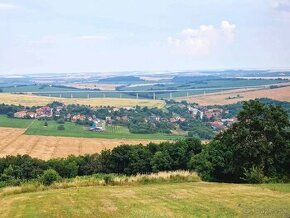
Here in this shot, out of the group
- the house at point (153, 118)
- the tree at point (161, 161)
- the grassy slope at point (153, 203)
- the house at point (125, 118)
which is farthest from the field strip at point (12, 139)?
the grassy slope at point (153, 203)

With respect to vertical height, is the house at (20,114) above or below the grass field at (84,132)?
above

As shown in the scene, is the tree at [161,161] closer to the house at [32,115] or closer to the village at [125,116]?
the village at [125,116]

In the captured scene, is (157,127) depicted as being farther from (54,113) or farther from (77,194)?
(77,194)

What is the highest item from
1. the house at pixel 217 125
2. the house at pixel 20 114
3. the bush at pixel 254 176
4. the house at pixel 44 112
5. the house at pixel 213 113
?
the bush at pixel 254 176

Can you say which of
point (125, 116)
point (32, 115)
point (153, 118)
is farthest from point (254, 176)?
point (32, 115)

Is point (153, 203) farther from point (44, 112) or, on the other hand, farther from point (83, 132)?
point (44, 112)

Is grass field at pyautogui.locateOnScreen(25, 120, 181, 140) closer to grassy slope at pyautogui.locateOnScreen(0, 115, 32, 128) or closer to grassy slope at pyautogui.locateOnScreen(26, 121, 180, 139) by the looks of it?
grassy slope at pyautogui.locateOnScreen(26, 121, 180, 139)

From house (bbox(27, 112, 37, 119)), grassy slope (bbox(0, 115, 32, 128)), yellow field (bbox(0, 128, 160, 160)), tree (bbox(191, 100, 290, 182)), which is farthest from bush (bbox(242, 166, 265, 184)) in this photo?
house (bbox(27, 112, 37, 119))
